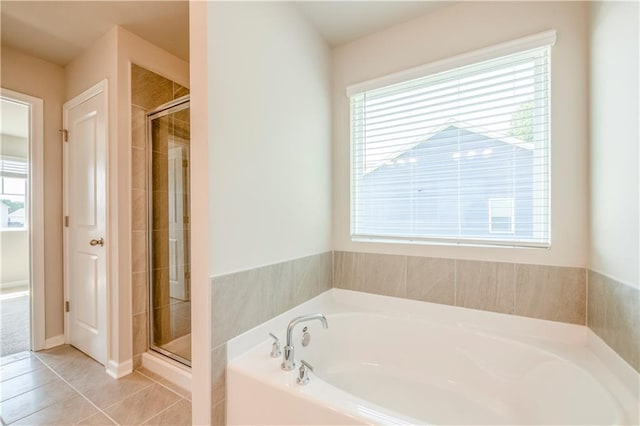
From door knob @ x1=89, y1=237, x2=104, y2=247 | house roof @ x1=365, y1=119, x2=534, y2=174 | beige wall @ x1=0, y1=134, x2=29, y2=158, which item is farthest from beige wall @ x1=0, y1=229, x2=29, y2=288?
house roof @ x1=365, y1=119, x2=534, y2=174

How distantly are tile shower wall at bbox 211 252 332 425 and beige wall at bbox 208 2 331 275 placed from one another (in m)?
0.06

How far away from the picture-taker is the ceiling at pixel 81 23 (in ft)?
5.90

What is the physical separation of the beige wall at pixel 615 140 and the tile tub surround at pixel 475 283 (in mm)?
211

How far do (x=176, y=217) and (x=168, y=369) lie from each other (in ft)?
3.68

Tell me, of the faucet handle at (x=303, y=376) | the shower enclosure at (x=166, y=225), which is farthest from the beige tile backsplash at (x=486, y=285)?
Result: the shower enclosure at (x=166, y=225)

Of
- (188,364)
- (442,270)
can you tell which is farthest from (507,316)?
(188,364)

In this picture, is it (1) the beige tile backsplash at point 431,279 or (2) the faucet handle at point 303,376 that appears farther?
(1) the beige tile backsplash at point 431,279

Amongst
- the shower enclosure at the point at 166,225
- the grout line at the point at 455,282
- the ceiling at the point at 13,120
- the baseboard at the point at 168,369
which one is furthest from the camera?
the ceiling at the point at 13,120

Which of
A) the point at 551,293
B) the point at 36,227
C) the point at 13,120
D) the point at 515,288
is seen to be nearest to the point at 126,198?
the point at 36,227

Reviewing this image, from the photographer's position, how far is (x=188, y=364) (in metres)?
1.92

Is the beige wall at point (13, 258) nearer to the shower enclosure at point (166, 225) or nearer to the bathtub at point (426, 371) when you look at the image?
the shower enclosure at point (166, 225)

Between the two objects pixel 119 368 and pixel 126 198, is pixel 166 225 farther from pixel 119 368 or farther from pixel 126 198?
pixel 119 368

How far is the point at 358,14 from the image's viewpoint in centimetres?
182

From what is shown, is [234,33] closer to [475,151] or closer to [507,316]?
[475,151]
